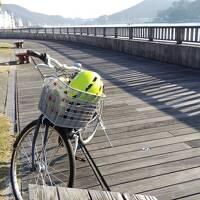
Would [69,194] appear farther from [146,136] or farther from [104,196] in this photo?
[146,136]

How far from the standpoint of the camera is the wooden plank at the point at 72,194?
9.50 ft

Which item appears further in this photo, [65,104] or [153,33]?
[153,33]

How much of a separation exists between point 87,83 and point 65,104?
13.5 inches

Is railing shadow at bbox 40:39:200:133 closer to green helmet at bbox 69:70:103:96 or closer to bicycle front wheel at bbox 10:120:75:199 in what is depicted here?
bicycle front wheel at bbox 10:120:75:199

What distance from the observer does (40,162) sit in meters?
3.55

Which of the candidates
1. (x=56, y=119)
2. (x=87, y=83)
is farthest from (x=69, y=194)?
(x=87, y=83)

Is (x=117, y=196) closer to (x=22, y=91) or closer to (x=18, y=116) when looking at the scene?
(x=18, y=116)

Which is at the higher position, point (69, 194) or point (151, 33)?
point (151, 33)

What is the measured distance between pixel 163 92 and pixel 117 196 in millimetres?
5303

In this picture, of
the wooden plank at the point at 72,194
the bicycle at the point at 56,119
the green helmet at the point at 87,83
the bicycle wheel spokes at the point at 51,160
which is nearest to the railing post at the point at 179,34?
the bicycle wheel spokes at the point at 51,160

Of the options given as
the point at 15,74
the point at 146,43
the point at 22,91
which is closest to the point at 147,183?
the point at 22,91

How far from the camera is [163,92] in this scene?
26.1ft

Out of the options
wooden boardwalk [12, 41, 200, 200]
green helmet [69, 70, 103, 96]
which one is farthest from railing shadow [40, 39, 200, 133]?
green helmet [69, 70, 103, 96]

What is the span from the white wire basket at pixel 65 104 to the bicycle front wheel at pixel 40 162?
19 centimetres
